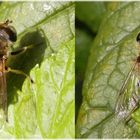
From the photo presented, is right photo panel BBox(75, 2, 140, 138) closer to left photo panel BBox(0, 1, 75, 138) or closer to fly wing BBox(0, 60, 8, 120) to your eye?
left photo panel BBox(0, 1, 75, 138)

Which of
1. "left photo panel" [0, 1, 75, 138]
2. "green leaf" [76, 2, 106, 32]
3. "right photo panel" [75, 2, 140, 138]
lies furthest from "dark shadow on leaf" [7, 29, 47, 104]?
"green leaf" [76, 2, 106, 32]

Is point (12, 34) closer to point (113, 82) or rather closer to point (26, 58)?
point (26, 58)

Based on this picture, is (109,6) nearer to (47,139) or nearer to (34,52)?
(34,52)

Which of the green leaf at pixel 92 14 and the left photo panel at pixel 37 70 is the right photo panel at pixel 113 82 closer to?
the left photo panel at pixel 37 70

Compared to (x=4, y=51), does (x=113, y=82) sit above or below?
below

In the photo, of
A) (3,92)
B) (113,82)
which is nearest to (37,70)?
(3,92)

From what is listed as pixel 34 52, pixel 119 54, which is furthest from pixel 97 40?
pixel 34 52
